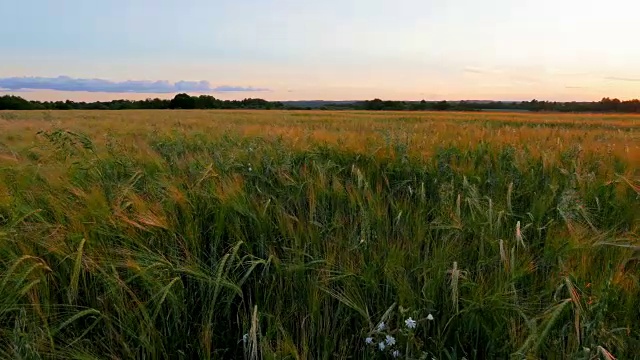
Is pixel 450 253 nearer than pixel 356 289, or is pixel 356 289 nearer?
pixel 356 289

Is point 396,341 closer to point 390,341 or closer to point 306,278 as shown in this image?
point 390,341

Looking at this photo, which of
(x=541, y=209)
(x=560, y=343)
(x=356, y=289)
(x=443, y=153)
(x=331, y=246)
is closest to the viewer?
(x=560, y=343)

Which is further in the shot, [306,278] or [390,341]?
[306,278]

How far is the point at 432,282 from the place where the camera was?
5.12ft

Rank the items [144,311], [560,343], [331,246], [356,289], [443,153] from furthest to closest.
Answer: [443,153] → [331,246] → [356,289] → [144,311] → [560,343]

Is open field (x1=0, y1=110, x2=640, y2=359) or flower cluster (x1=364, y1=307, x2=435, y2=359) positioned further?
open field (x1=0, y1=110, x2=640, y2=359)

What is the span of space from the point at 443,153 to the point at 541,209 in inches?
56.0

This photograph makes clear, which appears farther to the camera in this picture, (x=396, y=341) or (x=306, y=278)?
(x=306, y=278)

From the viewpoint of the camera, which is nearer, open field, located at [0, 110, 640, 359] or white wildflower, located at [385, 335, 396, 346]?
white wildflower, located at [385, 335, 396, 346]

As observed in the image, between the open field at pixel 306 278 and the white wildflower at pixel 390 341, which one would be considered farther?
the open field at pixel 306 278

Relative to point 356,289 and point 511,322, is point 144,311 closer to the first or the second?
point 356,289

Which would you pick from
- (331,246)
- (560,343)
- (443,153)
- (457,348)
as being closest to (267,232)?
(331,246)

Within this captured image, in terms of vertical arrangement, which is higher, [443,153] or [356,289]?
[443,153]

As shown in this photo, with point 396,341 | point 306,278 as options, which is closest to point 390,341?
point 396,341
